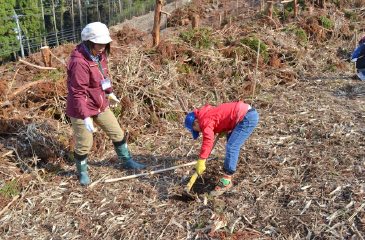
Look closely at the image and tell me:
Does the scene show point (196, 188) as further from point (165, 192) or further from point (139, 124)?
point (139, 124)

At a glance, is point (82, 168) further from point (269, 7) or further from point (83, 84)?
point (269, 7)

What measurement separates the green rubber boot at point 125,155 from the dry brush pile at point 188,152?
15 centimetres

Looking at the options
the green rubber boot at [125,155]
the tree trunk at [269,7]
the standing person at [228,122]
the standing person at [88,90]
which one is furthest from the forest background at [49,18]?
the standing person at [228,122]

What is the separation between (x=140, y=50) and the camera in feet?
21.6

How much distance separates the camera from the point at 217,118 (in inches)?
128

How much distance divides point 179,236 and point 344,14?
11.1 metres

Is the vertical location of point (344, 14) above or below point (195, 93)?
above

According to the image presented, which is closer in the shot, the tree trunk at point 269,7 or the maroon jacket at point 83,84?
the maroon jacket at point 83,84

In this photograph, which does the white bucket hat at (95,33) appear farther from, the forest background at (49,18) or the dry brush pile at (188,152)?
the forest background at (49,18)

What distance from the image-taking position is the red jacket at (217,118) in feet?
10.3

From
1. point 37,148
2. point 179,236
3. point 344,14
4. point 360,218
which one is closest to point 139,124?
point 37,148

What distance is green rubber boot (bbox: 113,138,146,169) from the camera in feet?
13.3

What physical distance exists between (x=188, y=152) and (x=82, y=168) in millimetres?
1555

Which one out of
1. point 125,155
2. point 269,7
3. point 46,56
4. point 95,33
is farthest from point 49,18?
point 95,33
